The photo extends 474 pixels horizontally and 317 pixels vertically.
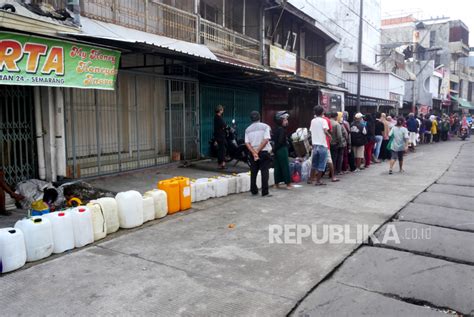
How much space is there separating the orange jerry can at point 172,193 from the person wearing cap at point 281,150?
2836 mm

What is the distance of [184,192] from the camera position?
7082mm

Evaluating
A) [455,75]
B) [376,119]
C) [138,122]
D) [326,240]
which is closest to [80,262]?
[326,240]

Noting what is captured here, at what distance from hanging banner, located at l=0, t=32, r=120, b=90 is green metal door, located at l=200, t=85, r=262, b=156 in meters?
5.31

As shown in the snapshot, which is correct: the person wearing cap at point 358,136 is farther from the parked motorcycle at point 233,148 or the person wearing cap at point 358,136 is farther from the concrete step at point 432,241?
the concrete step at point 432,241

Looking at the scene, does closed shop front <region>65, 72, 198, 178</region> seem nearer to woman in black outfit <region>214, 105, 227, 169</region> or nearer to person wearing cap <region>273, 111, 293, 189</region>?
woman in black outfit <region>214, 105, 227, 169</region>

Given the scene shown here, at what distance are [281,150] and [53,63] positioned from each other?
4.88 metres

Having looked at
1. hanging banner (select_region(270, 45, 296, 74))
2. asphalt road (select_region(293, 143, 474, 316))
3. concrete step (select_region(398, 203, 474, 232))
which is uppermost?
hanging banner (select_region(270, 45, 296, 74))

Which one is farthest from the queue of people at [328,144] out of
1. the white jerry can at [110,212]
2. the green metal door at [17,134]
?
the green metal door at [17,134]

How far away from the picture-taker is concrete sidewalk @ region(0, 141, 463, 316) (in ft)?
12.1

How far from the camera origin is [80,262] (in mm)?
4695

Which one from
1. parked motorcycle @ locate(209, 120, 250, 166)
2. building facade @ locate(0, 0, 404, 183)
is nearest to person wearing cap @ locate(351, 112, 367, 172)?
building facade @ locate(0, 0, 404, 183)

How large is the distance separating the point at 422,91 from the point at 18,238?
134 feet

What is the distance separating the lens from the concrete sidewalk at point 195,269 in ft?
12.1

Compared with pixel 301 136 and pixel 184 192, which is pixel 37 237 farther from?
pixel 301 136
